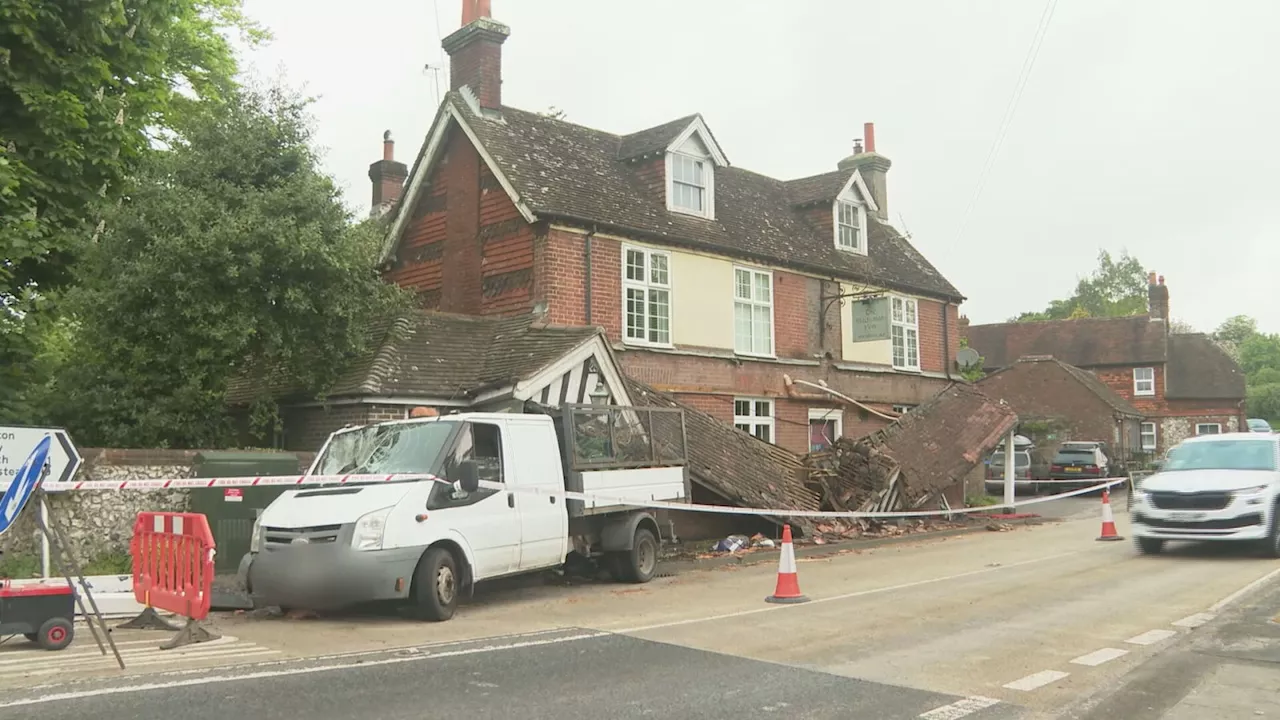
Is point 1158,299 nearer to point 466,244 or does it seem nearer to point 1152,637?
point 466,244

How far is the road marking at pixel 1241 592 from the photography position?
10094mm

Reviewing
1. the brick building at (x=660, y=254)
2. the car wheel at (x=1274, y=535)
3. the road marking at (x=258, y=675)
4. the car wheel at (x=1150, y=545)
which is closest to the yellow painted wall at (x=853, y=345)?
the brick building at (x=660, y=254)

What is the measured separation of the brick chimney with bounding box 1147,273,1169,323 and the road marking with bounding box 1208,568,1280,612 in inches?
1930

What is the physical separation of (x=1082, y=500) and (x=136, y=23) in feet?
93.2

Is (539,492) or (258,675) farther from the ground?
(539,492)

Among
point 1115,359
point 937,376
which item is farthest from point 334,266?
point 1115,359

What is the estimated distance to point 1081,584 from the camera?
12.1 meters

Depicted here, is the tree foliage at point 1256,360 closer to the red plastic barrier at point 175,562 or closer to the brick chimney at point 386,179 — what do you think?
the brick chimney at point 386,179

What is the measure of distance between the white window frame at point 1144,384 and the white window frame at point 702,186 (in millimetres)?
41912

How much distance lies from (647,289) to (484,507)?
1075 cm

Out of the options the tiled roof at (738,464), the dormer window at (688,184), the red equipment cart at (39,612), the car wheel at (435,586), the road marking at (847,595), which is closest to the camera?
the red equipment cart at (39,612)

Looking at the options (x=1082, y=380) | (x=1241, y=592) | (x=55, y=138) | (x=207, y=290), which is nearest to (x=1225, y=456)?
(x=1241, y=592)

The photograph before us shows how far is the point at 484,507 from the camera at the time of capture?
10352mm

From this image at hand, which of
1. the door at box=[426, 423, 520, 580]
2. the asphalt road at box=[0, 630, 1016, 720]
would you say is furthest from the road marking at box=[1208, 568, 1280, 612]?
the door at box=[426, 423, 520, 580]
